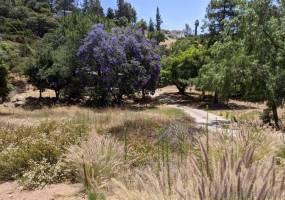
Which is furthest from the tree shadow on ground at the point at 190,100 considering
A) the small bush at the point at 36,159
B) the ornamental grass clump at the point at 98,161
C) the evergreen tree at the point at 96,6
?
the evergreen tree at the point at 96,6

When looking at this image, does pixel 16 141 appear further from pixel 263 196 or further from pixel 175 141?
pixel 263 196

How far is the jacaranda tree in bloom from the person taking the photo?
141ft

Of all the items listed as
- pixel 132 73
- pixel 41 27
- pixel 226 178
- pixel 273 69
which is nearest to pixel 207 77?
pixel 132 73

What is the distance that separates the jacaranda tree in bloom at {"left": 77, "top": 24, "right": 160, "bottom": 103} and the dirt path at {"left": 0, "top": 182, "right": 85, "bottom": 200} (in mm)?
34948

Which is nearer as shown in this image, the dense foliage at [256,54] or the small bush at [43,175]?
the small bush at [43,175]

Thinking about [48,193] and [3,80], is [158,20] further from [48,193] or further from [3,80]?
[48,193]

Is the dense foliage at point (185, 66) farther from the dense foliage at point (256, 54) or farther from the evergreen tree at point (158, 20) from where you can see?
the evergreen tree at point (158, 20)

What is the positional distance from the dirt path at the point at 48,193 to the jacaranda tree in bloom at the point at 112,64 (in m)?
34.9

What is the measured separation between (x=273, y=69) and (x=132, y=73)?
21.9m

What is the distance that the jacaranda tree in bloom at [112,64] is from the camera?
43.0 m

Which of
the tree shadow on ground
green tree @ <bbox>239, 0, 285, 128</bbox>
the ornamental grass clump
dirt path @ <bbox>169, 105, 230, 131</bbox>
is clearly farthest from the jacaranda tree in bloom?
the ornamental grass clump

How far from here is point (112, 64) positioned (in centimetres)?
4297

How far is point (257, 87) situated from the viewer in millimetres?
25391

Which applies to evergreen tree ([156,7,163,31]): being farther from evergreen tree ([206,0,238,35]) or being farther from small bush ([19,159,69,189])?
small bush ([19,159,69,189])
